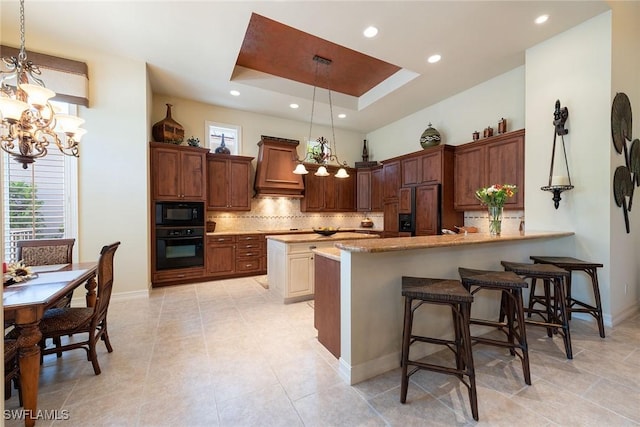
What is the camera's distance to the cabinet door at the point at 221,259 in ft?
16.3

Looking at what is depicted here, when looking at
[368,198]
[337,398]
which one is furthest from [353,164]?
[337,398]

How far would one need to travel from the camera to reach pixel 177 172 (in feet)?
15.4

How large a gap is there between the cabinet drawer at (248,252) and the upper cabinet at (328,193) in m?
1.54

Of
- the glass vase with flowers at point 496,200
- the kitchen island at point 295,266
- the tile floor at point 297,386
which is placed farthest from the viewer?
the kitchen island at point 295,266

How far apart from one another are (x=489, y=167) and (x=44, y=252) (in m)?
5.85

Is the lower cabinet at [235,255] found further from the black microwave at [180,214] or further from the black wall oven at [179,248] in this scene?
the black microwave at [180,214]

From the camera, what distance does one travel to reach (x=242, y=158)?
17.9 ft

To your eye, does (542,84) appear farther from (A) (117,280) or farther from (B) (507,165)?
(A) (117,280)

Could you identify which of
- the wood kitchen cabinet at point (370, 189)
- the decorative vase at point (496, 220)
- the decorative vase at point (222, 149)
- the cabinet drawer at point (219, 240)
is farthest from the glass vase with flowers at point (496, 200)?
the decorative vase at point (222, 149)

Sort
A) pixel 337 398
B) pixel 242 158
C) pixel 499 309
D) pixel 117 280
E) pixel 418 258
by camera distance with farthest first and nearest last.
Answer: pixel 242 158 → pixel 117 280 → pixel 499 309 → pixel 418 258 → pixel 337 398

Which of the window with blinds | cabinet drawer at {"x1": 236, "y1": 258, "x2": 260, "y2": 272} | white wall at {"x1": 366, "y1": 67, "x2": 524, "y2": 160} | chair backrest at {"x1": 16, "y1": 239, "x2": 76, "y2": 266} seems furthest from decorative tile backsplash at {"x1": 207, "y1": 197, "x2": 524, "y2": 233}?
chair backrest at {"x1": 16, "y1": 239, "x2": 76, "y2": 266}

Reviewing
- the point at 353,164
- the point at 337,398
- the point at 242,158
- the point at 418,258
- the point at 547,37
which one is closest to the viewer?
the point at 337,398

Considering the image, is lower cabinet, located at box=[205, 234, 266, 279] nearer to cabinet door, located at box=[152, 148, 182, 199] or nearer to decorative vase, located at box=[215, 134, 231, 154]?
cabinet door, located at box=[152, 148, 182, 199]

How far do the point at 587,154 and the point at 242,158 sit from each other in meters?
5.25
